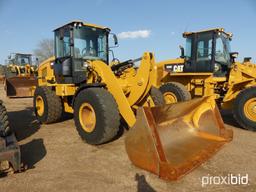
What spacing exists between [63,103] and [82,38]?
5.82 ft

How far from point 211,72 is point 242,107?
5.46ft

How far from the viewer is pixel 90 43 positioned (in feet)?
19.9

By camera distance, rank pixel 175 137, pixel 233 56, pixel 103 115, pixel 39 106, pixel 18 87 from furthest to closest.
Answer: pixel 18 87
pixel 233 56
pixel 39 106
pixel 103 115
pixel 175 137

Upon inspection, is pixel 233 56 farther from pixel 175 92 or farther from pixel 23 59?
pixel 23 59

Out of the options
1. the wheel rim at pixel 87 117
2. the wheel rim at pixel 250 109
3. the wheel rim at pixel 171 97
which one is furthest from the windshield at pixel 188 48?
the wheel rim at pixel 87 117

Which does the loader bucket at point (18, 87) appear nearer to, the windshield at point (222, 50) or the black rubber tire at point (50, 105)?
the black rubber tire at point (50, 105)

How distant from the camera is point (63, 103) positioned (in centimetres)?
653

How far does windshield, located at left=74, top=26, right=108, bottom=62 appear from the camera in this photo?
19.0 ft

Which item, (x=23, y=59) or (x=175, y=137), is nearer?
(x=175, y=137)

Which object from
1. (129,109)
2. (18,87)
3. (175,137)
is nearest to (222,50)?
(175,137)

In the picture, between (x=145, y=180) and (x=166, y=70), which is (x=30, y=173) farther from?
(x=166, y=70)

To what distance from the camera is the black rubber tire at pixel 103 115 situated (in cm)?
446

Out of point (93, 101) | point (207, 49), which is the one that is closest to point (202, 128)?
point (93, 101)

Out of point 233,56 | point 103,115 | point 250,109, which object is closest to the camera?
point 103,115
